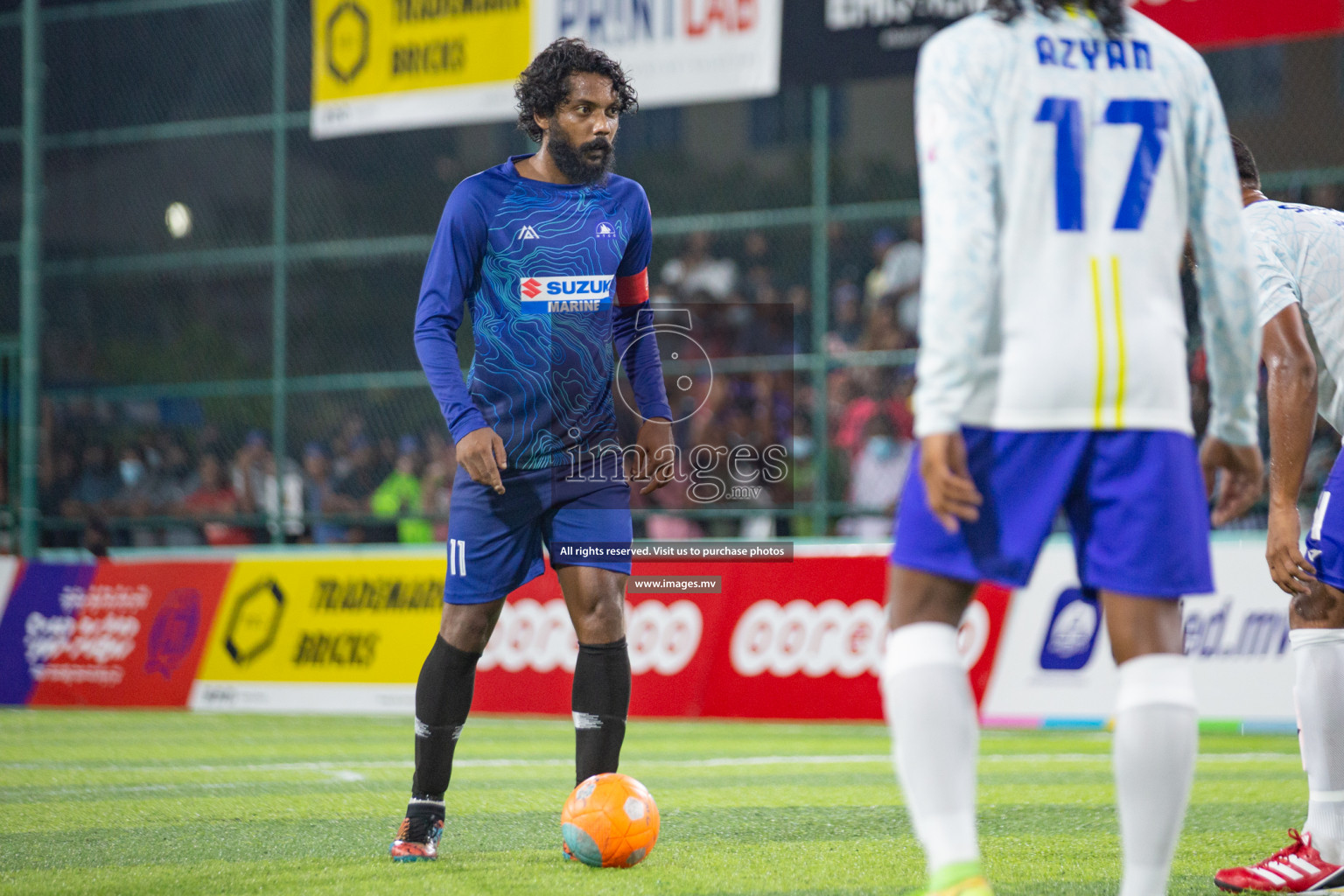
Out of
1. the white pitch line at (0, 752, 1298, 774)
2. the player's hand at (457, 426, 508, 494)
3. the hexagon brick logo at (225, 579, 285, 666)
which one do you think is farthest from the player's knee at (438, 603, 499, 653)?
the hexagon brick logo at (225, 579, 285, 666)

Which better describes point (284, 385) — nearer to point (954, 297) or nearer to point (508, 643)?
point (508, 643)

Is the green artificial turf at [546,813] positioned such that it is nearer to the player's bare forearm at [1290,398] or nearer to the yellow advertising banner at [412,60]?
the player's bare forearm at [1290,398]

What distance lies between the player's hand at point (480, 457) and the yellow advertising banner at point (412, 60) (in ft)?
27.5

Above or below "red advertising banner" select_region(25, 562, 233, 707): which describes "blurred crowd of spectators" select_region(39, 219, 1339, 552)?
above

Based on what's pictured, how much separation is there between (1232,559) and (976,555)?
7.23 m

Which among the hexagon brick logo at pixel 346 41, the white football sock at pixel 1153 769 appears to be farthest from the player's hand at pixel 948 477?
the hexagon brick logo at pixel 346 41

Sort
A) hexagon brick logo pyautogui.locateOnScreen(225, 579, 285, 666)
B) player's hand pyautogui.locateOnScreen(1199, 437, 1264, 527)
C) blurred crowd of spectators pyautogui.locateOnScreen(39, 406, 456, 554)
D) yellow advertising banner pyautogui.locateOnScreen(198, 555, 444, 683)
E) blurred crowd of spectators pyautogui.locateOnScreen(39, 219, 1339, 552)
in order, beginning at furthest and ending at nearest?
blurred crowd of spectators pyautogui.locateOnScreen(39, 406, 456, 554) < blurred crowd of spectators pyautogui.locateOnScreen(39, 219, 1339, 552) < hexagon brick logo pyautogui.locateOnScreen(225, 579, 285, 666) < yellow advertising banner pyautogui.locateOnScreen(198, 555, 444, 683) < player's hand pyautogui.locateOnScreen(1199, 437, 1264, 527)

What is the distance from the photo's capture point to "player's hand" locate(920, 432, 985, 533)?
283 cm

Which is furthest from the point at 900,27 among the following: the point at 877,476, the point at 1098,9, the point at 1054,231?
the point at 1054,231

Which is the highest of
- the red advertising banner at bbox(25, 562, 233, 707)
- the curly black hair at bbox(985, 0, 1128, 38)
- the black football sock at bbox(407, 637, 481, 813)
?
the curly black hair at bbox(985, 0, 1128, 38)

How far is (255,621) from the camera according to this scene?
11734 mm

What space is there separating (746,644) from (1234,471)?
7.36 m

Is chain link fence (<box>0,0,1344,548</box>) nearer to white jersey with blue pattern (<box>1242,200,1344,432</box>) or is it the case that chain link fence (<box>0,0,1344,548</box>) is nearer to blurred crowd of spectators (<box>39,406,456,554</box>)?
blurred crowd of spectators (<box>39,406,456,554</box>)

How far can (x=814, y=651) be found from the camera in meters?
10.2
